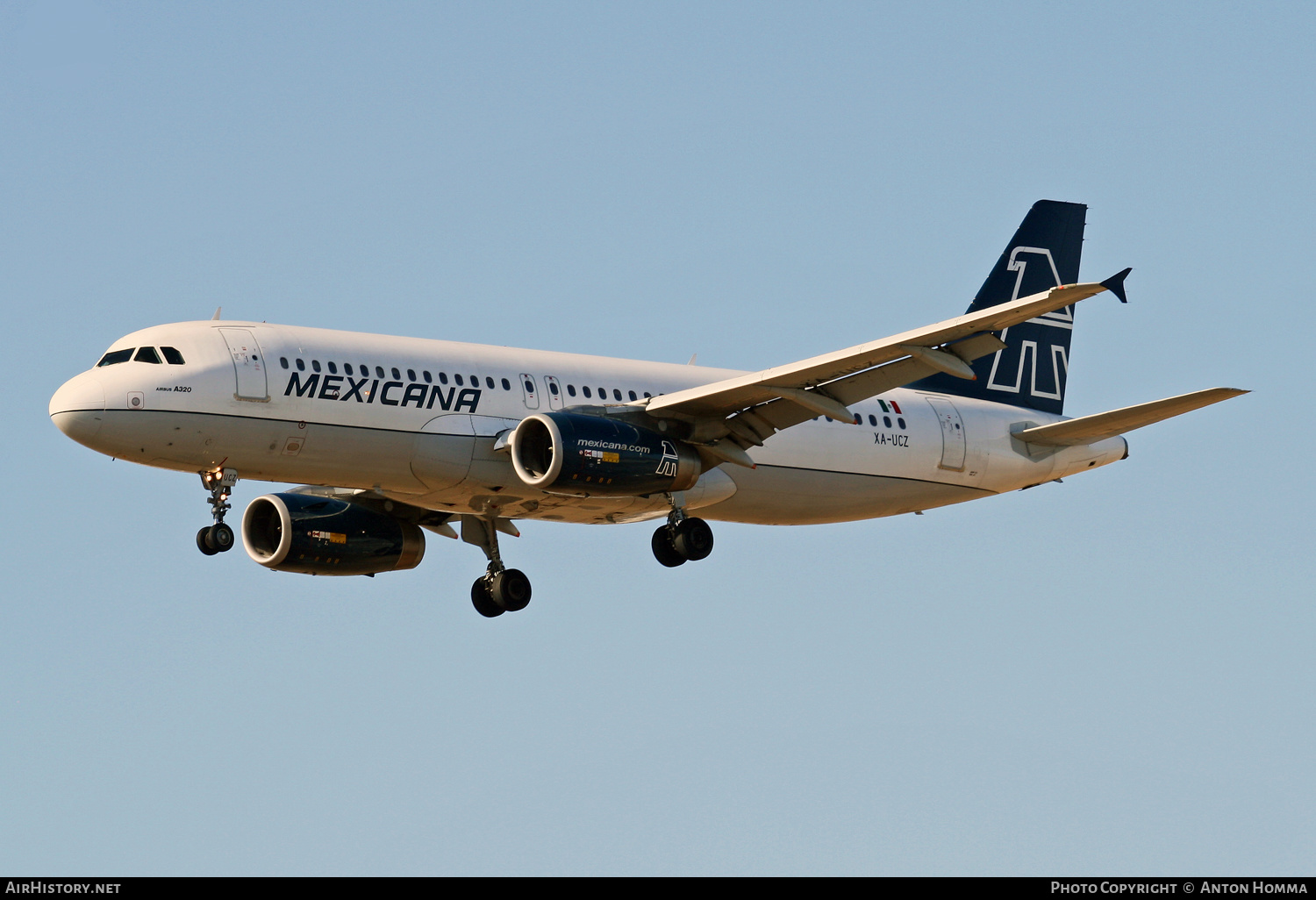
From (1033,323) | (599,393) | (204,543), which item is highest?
(1033,323)

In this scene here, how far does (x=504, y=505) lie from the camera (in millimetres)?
40312

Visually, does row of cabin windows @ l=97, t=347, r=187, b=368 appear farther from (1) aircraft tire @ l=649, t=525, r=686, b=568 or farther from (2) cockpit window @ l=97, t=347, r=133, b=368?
(1) aircraft tire @ l=649, t=525, r=686, b=568

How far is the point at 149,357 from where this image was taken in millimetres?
36625

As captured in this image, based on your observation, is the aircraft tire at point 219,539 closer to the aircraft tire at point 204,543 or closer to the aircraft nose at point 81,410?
the aircraft tire at point 204,543

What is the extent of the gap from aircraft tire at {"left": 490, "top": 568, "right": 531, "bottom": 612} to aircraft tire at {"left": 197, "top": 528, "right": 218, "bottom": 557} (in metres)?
8.28

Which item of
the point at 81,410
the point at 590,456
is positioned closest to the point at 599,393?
the point at 590,456

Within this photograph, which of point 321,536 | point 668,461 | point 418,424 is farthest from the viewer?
point 321,536

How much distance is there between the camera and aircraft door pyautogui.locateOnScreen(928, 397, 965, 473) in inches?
1752

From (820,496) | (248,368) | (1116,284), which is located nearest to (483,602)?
(820,496)

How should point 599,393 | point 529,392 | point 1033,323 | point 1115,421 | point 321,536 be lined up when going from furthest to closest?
1. point 1033,323
2. point 321,536
3. point 1115,421
4. point 599,393
5. point 529,392

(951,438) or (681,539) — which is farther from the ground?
(951,438)

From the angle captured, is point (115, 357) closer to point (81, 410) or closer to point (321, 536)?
point (81, 410)

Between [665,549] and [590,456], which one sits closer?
[590,456]

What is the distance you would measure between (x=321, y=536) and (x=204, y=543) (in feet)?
18.3
